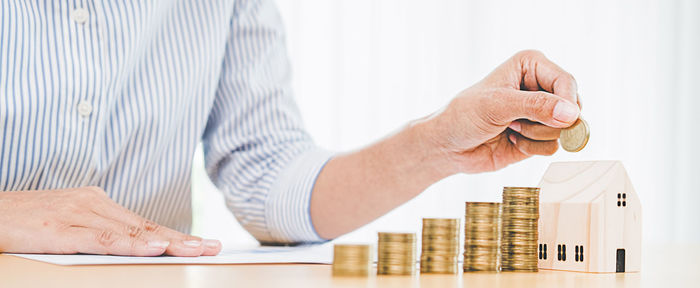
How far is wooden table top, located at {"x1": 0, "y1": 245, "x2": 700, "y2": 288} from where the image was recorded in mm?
738

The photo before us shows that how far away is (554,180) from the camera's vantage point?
3.43ft

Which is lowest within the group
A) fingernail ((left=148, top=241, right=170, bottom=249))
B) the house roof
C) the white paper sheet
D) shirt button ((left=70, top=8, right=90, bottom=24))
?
the white paper sheet

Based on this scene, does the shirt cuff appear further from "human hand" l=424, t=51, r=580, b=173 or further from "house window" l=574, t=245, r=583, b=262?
"house window" l=574, t=245, r=583, b=262

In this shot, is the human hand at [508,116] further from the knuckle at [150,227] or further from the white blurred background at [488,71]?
the white blurred background at [488,71]

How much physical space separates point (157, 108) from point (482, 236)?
0.84 metres

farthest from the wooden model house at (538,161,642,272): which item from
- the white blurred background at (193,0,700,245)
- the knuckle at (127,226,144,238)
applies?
the white blurred background at (193,0,700,245)

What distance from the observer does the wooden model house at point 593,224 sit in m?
0.96

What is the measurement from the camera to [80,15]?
137 centimetres

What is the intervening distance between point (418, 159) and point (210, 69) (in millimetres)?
533

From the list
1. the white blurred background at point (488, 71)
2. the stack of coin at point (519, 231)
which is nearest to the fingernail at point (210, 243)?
the stack of coin at point (519, 231)

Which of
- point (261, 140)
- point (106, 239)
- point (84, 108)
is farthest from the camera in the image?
point (261, 140)

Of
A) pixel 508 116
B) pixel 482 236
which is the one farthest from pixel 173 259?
pixel 508 116

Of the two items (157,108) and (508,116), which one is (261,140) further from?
(508,116)

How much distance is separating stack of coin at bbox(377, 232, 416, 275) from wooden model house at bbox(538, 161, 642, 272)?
0.25m
